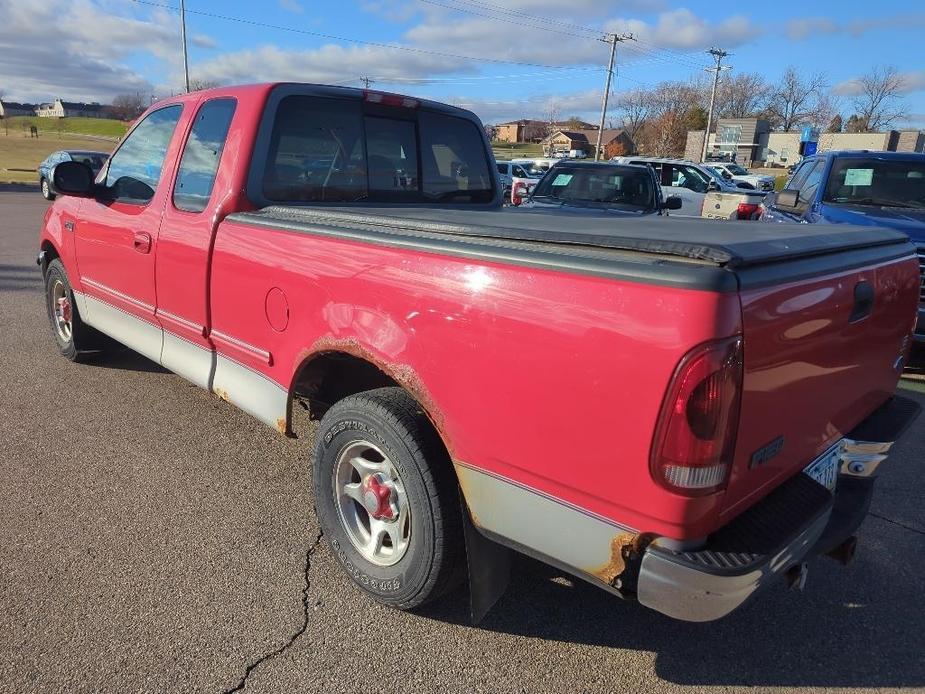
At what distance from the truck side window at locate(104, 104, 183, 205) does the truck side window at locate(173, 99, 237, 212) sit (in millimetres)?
285

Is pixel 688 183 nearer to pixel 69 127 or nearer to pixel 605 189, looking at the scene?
pixel 605 189

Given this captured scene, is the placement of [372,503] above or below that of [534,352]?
below

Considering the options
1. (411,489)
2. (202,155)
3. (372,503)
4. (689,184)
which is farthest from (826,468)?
(689,184)

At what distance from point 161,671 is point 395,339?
1.38 metres

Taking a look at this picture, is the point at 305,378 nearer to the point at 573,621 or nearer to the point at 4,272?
the point at 573,621

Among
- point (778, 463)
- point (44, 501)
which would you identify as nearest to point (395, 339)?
point (778, 463)

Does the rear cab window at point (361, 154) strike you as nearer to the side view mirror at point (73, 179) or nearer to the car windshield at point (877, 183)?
the side view mirror at point (73, 179)

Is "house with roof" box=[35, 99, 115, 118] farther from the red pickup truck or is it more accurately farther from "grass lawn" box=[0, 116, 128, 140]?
the red pickup truck

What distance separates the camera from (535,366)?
6.45 ft

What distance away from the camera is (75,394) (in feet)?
15.9

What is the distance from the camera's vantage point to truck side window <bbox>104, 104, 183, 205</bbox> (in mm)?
4066

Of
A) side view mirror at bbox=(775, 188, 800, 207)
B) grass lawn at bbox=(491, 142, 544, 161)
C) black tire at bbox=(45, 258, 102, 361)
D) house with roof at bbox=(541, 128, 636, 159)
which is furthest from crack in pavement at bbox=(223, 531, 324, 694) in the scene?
house with roof at bbox=(541, 128, 636, 159)

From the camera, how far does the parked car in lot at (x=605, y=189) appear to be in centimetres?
964

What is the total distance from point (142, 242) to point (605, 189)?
288 inches
